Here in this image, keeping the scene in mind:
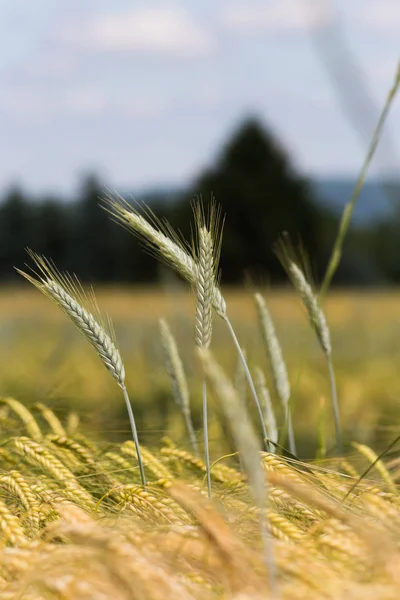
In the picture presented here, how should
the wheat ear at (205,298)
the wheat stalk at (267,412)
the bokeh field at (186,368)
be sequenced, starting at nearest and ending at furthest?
the wheat ear at (205,298)
the wheat stalk at (267,412)
the bokeh field at (186,368)

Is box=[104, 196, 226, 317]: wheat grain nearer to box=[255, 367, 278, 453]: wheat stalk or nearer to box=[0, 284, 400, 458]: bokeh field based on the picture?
box=[255, 367, 278, 453]: wheat stalk

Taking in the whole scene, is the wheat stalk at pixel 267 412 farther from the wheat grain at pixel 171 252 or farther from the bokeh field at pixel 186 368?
the wheat grain at pixel 171 252

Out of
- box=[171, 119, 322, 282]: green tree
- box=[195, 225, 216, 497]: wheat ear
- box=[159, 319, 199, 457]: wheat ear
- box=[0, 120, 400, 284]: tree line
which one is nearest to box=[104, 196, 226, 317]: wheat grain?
box=[195, 225, 216, 497]: wheat ear

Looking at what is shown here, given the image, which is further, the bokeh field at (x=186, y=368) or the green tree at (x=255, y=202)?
the green tree at (x=255, y=202)

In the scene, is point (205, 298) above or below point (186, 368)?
above

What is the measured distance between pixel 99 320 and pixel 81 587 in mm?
326

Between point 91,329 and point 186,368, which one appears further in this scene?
point 186,368

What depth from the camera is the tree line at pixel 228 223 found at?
27297 mm

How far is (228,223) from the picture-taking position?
28172mm

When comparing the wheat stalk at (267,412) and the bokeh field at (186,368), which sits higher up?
the wheat stalk at (267,412)

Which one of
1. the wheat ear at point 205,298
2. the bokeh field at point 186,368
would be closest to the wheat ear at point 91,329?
the wheat ear at point 205,298

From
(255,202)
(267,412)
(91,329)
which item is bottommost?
(267,412)

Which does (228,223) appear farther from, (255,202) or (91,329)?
(91,329)

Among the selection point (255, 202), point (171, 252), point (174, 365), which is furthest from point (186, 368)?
point (255, 202)
